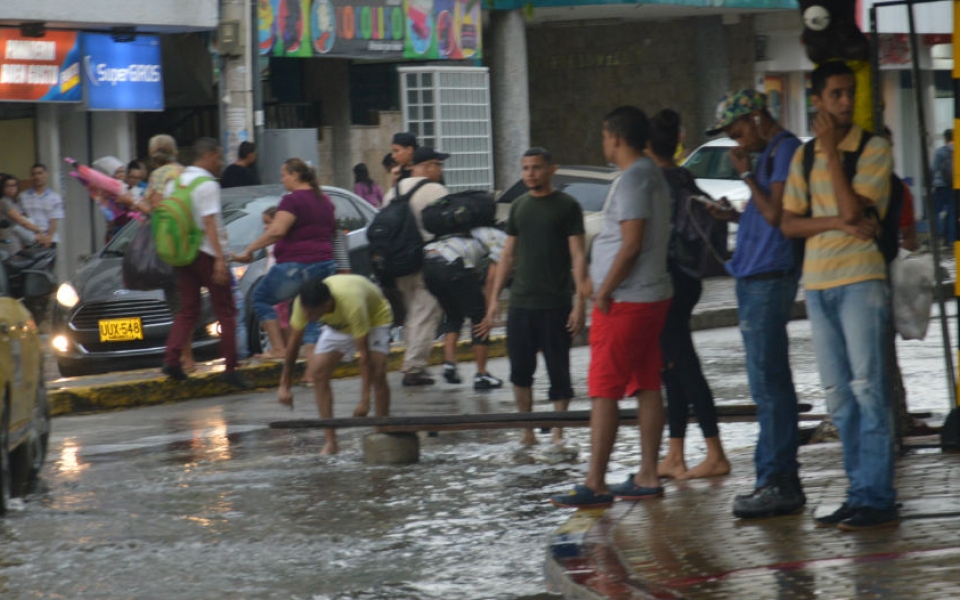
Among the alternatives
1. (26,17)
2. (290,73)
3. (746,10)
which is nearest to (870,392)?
(26,17)

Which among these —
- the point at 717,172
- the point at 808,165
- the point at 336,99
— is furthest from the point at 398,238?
the point at 336,99

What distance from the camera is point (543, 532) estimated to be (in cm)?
804

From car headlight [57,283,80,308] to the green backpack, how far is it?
1574mm

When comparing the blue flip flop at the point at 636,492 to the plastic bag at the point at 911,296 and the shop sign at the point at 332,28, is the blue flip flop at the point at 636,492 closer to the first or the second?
the plastic bag at the point at 911,296

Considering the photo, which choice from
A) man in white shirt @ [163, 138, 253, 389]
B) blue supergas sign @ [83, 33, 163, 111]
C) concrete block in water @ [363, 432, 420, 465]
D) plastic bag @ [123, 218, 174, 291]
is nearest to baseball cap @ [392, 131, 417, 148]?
man in white shirt @ [163, 138, 253, 389]

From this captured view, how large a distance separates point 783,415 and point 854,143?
4.09 ft

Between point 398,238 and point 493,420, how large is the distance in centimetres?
399

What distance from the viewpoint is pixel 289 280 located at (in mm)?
13828

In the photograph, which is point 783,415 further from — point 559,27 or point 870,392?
point 559,27

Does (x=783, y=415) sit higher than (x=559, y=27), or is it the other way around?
(x=559, y=27)

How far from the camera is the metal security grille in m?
25.7

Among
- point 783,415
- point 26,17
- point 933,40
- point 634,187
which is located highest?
point 26,17

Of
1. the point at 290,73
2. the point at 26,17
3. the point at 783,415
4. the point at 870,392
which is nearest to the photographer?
the point at 870,392

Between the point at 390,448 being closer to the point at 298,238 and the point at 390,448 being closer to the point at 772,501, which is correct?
the point at 772,501
